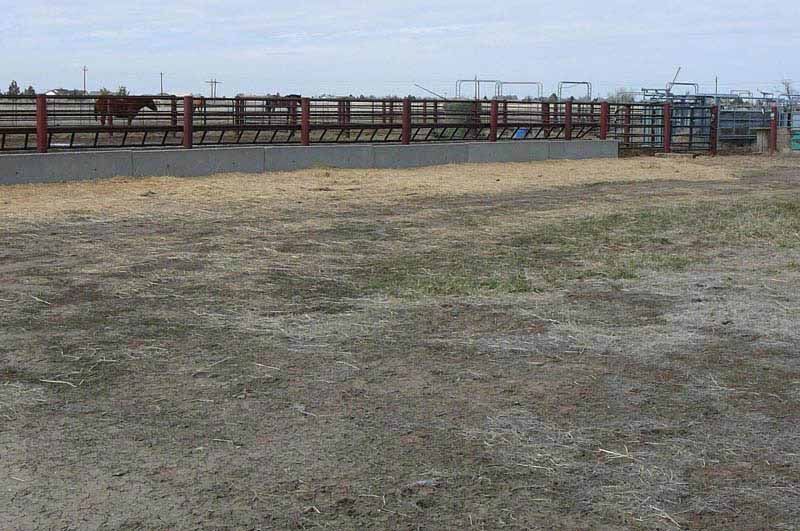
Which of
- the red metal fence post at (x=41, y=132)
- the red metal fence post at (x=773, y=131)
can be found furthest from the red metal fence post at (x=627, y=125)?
the red metal fence post at (x=41, y=132)

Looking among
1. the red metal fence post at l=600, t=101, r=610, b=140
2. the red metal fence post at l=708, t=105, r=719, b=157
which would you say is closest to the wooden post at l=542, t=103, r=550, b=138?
the red metal fence post at l=600, t=101, r=610, b=140

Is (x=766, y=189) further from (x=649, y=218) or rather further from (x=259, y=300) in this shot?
(x=259, y=300)

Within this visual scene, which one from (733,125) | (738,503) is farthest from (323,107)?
(738,503)

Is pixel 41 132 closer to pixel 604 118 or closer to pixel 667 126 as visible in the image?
pixel 604 118

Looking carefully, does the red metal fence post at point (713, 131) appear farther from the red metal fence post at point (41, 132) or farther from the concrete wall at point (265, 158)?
the red metal fence post at point (41, 132)

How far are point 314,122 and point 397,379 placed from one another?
71.5 feet

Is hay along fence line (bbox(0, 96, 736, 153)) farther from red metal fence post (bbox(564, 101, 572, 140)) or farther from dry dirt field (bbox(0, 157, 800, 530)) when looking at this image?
dry dirt field (bbox(0, 157, 800, 530))

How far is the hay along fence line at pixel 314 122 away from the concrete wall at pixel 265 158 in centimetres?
89

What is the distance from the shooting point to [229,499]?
3.79 metres

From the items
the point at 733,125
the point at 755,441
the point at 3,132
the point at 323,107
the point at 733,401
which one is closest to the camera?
the point at 755,441

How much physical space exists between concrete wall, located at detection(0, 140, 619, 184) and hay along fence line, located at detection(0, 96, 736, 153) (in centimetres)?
89

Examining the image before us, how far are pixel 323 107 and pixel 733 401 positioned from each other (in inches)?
802

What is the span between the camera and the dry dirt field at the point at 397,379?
382 cm

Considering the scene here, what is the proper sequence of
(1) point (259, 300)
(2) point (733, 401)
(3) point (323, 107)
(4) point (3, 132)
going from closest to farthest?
(2) point (733, 401) → (1) point (259, 300) → (4) point (3, 132) → (3) point (323, 107)
